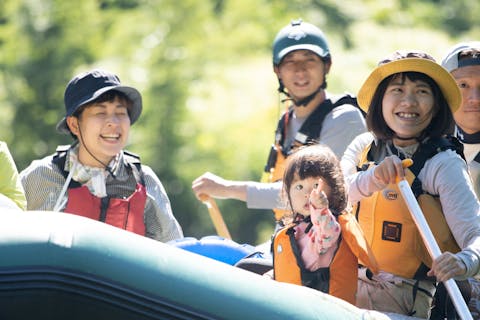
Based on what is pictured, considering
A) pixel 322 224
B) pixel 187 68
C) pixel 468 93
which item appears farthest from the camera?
pixel 187 68

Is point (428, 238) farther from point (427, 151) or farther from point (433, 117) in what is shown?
point (433, 117)

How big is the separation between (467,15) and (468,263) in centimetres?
1817

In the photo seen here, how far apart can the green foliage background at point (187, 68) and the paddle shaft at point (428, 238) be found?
11398 mm

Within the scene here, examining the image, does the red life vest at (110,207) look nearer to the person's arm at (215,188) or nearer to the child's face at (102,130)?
the child's face at (102,130)

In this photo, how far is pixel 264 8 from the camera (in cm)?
1930

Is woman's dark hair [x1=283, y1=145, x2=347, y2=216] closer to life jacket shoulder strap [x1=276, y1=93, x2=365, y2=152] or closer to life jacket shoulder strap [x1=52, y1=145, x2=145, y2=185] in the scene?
life jacket shoulder strap [x1=52, y1=145, x2=145, y2=185]

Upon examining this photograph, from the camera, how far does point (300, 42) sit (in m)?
5.46

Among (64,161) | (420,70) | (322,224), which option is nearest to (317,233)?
(322,224)

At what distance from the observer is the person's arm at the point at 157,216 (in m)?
4.95

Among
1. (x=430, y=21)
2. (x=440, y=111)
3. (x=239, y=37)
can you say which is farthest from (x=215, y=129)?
(x=440, y=111)

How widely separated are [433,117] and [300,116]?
1300 millimetres

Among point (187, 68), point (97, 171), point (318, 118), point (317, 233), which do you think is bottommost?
point (317, 233)

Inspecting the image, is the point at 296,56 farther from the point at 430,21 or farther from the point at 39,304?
the point at 430,21

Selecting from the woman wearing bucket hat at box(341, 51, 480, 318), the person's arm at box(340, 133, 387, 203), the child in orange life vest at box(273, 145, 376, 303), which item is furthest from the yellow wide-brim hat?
the child in orange life vest at box(273, 145, 376, 303)
